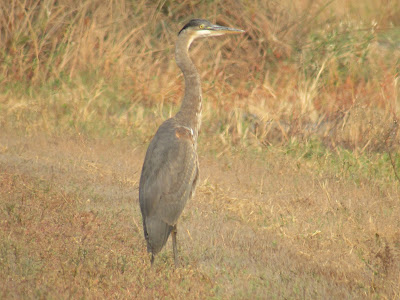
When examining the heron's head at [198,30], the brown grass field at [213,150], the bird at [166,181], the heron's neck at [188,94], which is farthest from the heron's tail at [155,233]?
the heron's head at [198,30]

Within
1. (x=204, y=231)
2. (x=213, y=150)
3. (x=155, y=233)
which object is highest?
(x=155, y=233)

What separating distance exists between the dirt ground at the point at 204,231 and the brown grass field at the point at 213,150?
22 mm

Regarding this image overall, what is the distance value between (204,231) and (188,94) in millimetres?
1294

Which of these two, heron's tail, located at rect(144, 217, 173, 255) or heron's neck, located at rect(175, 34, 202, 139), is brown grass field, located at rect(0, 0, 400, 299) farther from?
heron's neck, located at rect(175, 34, 202, 139)

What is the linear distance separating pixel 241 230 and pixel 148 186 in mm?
1267

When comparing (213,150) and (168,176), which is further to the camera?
(213,150)

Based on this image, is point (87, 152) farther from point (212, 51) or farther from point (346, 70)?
point (346, 70)

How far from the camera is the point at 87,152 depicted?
8.56 metres

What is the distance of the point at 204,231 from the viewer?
20.3 ft


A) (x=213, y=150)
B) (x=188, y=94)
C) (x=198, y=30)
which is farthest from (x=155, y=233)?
(x=213, y=150)

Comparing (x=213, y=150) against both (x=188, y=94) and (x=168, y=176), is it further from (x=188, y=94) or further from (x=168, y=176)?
(x=168, y=176)

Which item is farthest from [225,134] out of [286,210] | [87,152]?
[286,210]

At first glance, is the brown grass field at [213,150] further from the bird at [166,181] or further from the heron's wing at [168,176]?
the heron's wing at [168,176]

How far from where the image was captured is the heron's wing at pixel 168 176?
5.39 m
